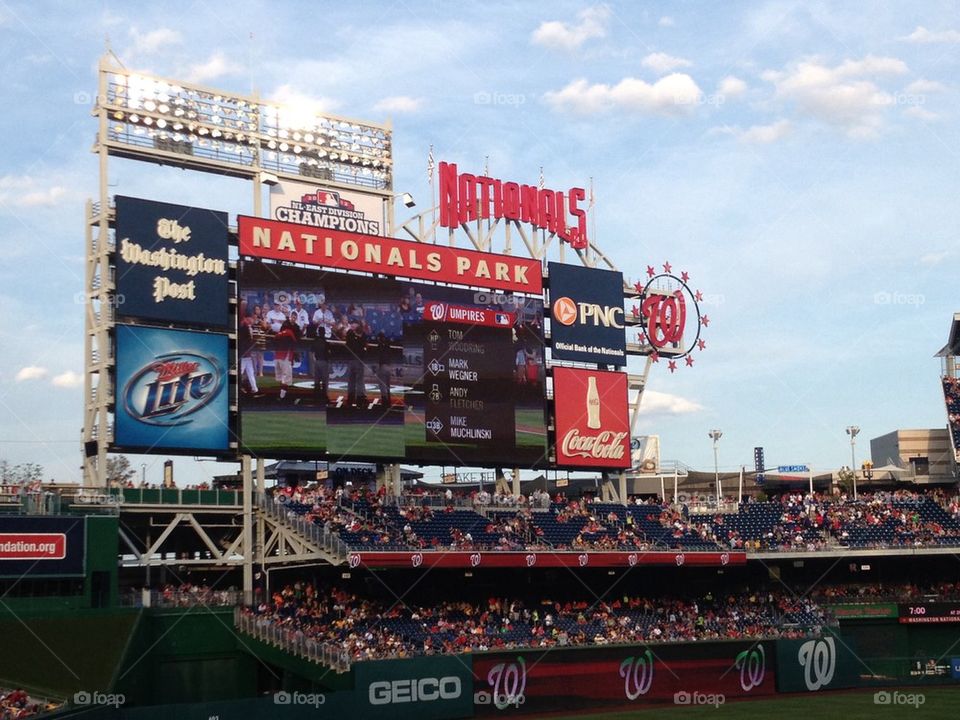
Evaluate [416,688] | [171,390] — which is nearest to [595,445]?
[416,688]

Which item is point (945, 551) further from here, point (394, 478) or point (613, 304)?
point (394, 478)

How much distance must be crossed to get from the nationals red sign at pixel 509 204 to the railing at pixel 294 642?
1560cm

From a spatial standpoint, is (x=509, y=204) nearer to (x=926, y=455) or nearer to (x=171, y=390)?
(x=171, y=390)

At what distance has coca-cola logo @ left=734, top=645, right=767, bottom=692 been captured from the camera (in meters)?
41.5

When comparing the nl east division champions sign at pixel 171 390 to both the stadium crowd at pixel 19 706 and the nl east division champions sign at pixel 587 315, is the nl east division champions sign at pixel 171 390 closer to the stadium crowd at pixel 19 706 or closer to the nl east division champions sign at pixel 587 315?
the stadium crowd at pixel 19 706

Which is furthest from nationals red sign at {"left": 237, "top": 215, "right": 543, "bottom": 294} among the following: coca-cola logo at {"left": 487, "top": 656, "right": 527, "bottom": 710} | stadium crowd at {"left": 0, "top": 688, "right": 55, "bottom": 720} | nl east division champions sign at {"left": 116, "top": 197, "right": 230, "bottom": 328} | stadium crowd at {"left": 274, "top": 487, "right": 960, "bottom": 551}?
stadium crowd at {"left": 0, "top": 688, "right": 55, "bottom": 720}

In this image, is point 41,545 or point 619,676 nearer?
point 41,545

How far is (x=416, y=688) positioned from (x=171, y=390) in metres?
11.4

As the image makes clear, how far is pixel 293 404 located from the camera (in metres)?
39.6

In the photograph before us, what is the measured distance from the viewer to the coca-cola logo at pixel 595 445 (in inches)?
1794

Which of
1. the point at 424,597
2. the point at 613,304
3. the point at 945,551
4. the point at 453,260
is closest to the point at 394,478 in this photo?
the point at 424,597

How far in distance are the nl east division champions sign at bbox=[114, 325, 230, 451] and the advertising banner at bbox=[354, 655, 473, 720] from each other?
8820mm

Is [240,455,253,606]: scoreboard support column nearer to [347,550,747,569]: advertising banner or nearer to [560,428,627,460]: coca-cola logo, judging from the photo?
[347,550,747,569]: advertising banner

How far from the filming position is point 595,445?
4638 cm
